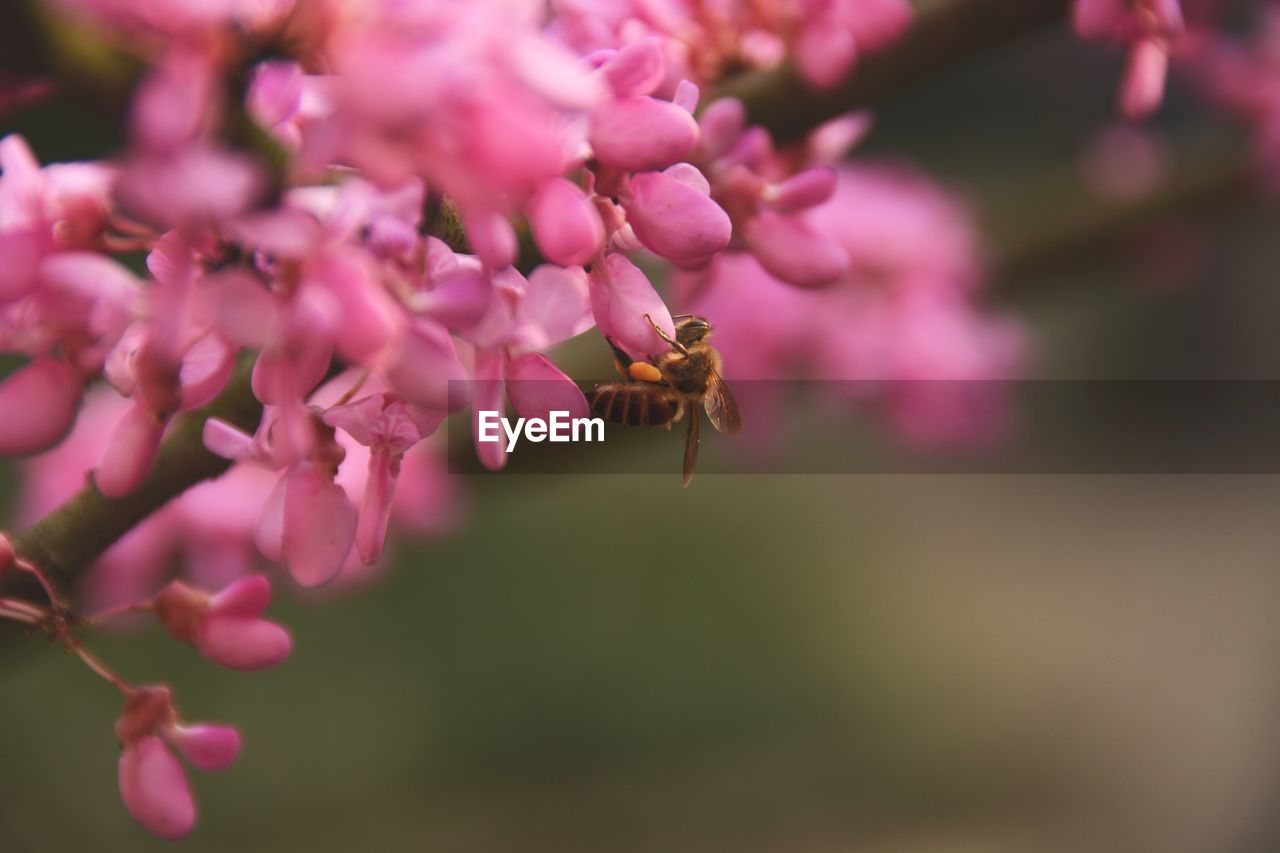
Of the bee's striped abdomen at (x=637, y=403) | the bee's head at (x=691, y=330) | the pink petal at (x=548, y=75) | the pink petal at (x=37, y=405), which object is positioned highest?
the pink petal at (x=548, y=75)

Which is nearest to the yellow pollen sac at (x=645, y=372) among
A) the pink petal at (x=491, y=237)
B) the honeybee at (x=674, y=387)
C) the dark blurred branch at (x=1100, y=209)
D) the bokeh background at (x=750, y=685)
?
the honeybee at (x=674, y=387)

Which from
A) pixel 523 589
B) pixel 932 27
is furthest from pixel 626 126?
pixel 523 589

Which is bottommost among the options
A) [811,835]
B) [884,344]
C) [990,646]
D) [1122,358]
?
[811,835]

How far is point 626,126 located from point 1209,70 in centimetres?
68

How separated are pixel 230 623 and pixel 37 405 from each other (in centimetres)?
9

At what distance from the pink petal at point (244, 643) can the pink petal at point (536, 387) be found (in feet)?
0.35

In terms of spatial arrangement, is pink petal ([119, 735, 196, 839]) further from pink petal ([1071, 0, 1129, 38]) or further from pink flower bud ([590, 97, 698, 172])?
pink petal ([1071, 0, 1129, 38])

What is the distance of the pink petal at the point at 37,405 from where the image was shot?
30 cm

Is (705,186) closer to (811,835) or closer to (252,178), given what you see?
(252,178)

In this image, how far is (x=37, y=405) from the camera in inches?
12.0

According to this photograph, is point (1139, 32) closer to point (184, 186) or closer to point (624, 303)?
point (624, 303)

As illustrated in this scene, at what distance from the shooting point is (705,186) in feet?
1.06

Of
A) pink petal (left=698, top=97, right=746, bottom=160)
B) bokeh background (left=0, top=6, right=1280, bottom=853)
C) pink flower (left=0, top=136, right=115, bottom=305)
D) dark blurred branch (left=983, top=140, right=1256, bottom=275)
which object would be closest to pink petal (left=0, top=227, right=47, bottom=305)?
pink flower (left=0, top=136, right=115, bottom=305)

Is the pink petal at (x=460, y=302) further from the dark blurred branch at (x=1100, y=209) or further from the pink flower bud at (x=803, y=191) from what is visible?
the dark blurred branch at (x=1100, y=209)
